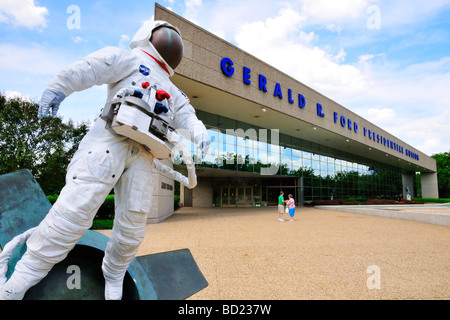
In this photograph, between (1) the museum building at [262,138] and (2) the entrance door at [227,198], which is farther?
(2) the entrance door at [227,198]

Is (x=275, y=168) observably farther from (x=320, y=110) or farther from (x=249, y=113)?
(x=249, y=113)

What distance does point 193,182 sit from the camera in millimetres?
2207

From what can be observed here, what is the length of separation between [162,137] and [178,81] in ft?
30.8

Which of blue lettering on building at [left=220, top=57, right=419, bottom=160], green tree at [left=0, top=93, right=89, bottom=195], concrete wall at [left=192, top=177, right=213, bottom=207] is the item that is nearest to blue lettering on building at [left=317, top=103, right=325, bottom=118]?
blue lettering on building at [left=220, top=57, right=419, bottom=160]

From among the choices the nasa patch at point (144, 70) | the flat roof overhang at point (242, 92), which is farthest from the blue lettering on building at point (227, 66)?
the nasa patch at point (144, 70)

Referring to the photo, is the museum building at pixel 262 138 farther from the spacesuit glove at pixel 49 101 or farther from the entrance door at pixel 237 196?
the spacesuit glove at pixel 49 101

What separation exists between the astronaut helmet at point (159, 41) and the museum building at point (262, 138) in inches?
106

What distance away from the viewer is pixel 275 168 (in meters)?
21.2

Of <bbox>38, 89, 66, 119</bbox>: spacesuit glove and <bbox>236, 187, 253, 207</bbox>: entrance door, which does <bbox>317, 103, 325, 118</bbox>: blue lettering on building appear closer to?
<bbox>236, 187, 253, 207</bbox>: entrance door

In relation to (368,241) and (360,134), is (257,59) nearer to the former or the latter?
(368,241)

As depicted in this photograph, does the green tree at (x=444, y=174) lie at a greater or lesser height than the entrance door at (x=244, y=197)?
greater

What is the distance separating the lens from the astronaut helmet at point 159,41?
2262 mm

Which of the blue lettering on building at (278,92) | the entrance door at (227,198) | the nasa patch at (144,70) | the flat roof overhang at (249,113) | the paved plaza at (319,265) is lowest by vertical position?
the paved plaza at (319,265)
